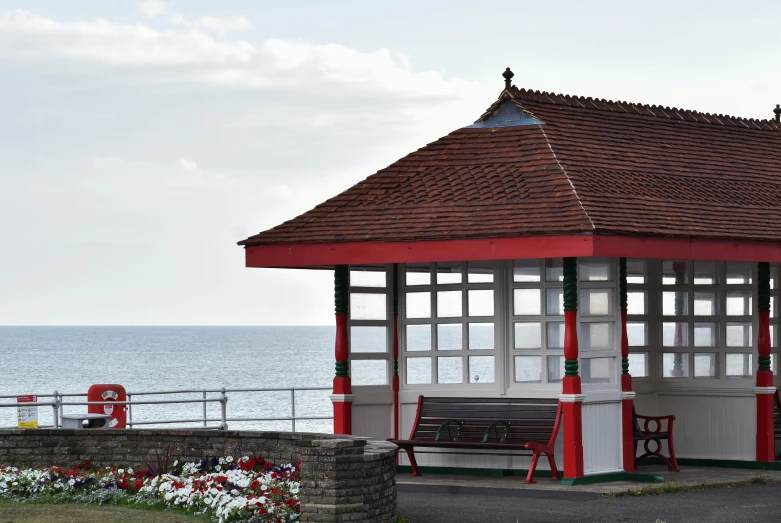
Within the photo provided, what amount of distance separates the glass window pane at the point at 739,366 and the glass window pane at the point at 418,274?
12.2 feet

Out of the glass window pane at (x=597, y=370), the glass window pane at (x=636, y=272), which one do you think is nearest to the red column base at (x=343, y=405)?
the glass window pane at (x=597, y=370)

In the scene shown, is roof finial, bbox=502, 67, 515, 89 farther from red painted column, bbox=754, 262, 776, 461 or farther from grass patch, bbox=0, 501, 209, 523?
grass patch, bbox=0, 501, 209, 523

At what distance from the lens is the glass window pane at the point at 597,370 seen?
51.7 feet

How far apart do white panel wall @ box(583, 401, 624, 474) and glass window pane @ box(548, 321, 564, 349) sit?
777mm

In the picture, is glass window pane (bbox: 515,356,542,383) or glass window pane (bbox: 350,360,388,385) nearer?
glass window pane (bbox: 515,356,542,383)

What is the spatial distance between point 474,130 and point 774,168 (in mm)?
4117

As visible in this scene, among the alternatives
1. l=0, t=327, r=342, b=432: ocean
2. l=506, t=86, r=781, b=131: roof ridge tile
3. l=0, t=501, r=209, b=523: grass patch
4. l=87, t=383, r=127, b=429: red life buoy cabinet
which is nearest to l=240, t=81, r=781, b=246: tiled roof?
l=506, t=86, r=781, b=131: roof ridge tile

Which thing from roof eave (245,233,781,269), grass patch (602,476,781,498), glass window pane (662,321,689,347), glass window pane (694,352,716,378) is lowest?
grass patch (602,476,781,498)

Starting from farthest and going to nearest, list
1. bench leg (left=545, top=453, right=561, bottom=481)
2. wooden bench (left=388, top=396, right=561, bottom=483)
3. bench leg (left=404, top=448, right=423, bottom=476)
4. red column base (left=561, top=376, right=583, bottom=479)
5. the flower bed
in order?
1. bench leg (left=404, top=448, right=423, bottom=476)
2. wooden bench (left=388, top=396, right=561, bottom=483)
3. bench leg (left=545, top=453, right=561, bottom=481)
4. red column base (left=561, top=376, right=583, bottom=479)
5. the flower bed

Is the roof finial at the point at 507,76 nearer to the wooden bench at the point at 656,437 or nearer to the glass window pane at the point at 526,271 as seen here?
the glass window pane at the point at 526,271

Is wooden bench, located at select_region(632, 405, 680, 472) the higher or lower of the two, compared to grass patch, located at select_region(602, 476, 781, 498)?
higher

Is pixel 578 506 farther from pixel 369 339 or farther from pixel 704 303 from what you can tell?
pixel 704 303

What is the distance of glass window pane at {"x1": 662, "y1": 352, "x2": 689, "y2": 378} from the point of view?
17656mm

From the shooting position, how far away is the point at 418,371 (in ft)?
55.2
